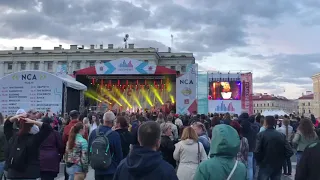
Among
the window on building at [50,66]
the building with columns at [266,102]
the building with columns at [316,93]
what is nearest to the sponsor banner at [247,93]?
the window on building at [50,66]

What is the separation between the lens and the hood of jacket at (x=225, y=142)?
2701mm

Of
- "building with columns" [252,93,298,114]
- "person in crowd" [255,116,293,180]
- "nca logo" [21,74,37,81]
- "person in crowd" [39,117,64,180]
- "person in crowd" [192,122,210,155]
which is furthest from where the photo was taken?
"building with columns" [252,93,298,114]

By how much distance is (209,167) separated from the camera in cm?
274

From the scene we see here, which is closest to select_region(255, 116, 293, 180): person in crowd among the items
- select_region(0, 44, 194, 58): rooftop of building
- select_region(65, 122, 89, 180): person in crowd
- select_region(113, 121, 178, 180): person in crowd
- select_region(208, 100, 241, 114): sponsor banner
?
select_region(65, 122, 89, 180): person in crowd

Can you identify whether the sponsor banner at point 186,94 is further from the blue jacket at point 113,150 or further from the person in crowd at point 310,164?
the person in crowd at point 310,164

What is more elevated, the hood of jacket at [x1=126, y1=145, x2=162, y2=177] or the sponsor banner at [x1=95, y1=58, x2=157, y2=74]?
the sponsor banner at [x1=95, y1=58, x2=157, y2=74]

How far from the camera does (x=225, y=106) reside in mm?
26391

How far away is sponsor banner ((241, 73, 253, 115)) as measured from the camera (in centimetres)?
2694

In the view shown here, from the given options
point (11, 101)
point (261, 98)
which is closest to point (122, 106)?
point (11, 101)

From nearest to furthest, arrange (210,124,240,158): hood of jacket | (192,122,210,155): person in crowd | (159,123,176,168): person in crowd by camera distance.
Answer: (210,124,240,158): hood of jacket → (159,123,176,168): person in crowd → (192,122,210,155): person in crowd

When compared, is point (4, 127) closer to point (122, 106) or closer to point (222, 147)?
point (222, 147)

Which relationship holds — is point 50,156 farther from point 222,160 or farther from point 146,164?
point 222,160

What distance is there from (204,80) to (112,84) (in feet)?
25.2

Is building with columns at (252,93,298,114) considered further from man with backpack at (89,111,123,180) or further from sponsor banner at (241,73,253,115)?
man with backpack at (89,111,123,180)
